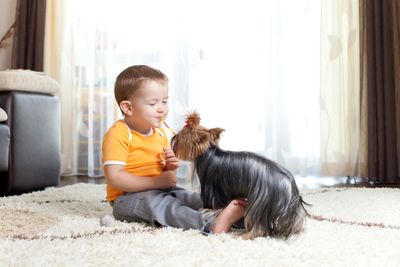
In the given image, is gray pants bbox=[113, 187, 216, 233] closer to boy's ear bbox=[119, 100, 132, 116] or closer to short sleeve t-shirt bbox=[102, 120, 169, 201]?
short sleeve t-shirt bbox=[102, 120, 169, 201]

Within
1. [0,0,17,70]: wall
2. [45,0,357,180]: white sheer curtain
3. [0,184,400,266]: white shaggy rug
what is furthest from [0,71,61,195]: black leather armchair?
[0,0,17,70]: wall

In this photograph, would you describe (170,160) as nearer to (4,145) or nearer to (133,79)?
(133,79)

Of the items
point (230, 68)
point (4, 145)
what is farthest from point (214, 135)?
Answer: point (230, 68)

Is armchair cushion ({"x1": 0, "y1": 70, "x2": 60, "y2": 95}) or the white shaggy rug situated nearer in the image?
the white shaggy rug

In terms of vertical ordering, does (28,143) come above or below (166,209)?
above

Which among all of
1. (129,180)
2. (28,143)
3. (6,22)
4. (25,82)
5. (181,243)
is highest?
(6,22)

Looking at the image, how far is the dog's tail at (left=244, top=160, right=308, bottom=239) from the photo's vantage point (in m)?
1.32

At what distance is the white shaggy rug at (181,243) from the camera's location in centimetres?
110

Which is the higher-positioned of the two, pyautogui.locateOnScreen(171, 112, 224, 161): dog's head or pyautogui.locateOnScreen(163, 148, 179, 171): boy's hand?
pyautogui.locateOnScreen(171, 112, 224, 161): dog's head

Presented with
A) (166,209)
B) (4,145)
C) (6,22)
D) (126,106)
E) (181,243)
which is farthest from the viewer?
(6,22)

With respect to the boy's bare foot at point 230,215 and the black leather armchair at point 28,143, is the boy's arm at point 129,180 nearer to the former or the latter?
the boy's bare foot at point 230,215

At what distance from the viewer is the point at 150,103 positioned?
1.62 metres

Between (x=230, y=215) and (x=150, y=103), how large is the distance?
464mm

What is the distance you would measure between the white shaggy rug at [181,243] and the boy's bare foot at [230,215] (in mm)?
41
